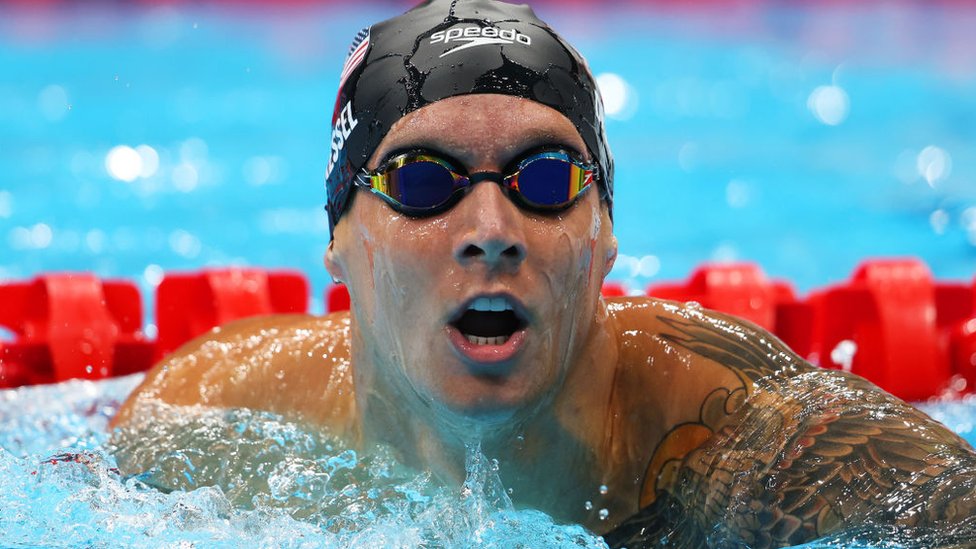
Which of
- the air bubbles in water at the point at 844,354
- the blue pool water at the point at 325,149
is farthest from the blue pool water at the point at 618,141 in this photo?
the air bubbles in water at the point at 844,354

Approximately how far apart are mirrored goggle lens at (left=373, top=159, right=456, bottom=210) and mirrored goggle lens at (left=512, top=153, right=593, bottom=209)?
0.10 metres

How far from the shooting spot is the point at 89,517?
1.97 metres

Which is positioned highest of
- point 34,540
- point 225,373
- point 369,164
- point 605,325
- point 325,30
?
point 325,30

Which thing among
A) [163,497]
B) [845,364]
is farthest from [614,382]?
[845,364]

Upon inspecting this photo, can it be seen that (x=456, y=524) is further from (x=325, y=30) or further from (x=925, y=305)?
(x=325, y=30)

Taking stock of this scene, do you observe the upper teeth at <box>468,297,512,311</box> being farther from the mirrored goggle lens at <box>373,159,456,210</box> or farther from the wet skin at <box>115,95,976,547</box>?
the mirrored goggle lens at <box>373,159,456,210</box>

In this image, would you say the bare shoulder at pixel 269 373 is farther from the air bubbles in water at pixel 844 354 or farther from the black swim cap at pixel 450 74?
the air bubbles in water at pixel 844 354

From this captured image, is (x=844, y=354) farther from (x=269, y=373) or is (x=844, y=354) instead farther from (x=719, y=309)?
(x=269, y=373)

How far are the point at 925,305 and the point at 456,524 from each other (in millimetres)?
1886

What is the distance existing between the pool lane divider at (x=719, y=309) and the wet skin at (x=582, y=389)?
130 cm

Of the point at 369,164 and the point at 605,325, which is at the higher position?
the point at 369,164

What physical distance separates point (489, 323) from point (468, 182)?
0.20m

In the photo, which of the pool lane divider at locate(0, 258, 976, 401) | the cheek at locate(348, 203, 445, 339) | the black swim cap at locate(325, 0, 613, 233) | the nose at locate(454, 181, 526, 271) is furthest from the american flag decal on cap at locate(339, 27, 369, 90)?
the pool lane divider at locate(0, 258, 976, 401)

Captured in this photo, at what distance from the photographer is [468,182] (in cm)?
167
